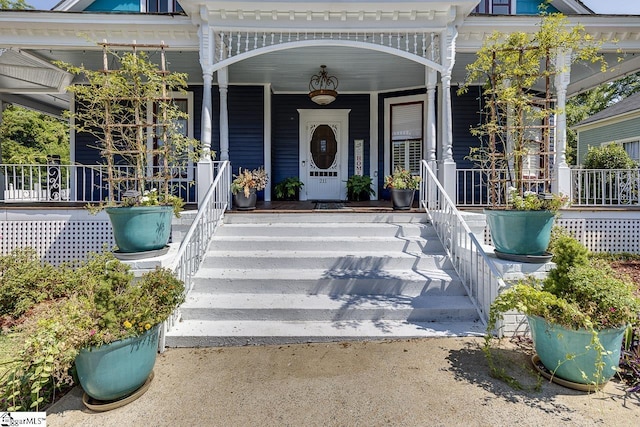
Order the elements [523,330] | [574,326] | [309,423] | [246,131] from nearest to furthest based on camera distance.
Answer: [309,423] < [574,326] < [523,330] < [246,131]

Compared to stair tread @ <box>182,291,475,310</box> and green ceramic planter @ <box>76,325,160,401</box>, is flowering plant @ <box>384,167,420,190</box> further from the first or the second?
green ceramic planter @ <box>76,325,160,401</box>

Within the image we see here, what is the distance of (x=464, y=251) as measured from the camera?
152 inches

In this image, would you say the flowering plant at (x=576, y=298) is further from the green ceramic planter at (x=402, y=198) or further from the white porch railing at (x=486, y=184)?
the green ceramic planter at (x=402, y=198)

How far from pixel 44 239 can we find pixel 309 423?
535 cm

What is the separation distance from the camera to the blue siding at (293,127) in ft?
27.0

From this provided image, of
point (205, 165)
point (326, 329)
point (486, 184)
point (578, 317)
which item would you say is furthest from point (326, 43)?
point (578, 317)

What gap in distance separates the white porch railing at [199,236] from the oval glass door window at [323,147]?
3.30 meters

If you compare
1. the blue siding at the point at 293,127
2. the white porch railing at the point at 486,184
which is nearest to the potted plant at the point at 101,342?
the white porch railing at the point at 486,184

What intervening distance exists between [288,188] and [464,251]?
4.78 m

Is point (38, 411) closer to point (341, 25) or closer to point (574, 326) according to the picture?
point (574, 326)

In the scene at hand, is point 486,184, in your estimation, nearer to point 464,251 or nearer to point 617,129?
point 464,251

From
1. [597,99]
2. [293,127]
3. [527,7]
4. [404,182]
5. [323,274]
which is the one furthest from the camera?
[597,99]

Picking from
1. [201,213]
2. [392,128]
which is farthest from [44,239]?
[392,128]

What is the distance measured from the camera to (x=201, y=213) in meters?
3.95
